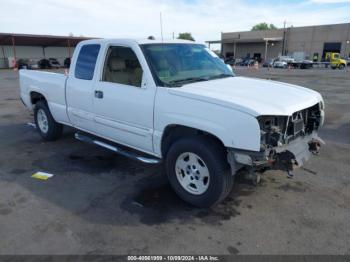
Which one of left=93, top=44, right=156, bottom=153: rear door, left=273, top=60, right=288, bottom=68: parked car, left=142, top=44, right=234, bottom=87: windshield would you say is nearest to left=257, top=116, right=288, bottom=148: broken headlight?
left=142, top=44, right=234, bottom=87: windshield

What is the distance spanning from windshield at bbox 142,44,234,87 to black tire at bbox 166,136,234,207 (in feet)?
2.59

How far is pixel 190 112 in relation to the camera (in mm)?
3398

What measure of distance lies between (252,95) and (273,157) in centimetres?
74

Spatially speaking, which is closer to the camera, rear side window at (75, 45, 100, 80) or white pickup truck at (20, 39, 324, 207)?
white pickup truck at (20, 39, 324, 207)

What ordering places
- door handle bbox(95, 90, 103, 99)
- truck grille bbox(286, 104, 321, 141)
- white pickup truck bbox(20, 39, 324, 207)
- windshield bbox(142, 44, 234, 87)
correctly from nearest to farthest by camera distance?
white pickup truck bbox(20, 39, 324, 207) < truck grille bbox(286, 104, 321, 141) < windshield bbox(142, 44, 234, 87) < door handle bbox(95, 90, 103, 99)

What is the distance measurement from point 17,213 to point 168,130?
2063 mm

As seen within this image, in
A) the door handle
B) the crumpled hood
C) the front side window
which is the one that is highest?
the front side window

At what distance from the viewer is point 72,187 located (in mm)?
4254

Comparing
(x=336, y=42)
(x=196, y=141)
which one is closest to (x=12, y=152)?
(x=196, y=141)

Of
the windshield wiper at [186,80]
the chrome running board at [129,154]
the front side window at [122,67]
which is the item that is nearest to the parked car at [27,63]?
the chrome running board at [129,154]

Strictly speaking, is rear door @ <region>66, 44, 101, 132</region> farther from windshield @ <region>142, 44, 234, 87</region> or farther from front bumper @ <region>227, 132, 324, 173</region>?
front bumper @ <region>227, 132, 324, 173</region>

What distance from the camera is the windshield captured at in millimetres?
3922

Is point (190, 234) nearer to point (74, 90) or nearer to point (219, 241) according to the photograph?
point (219, 241)

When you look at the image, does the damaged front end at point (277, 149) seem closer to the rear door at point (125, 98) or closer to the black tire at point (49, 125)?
the rear door at point (125, 98)
